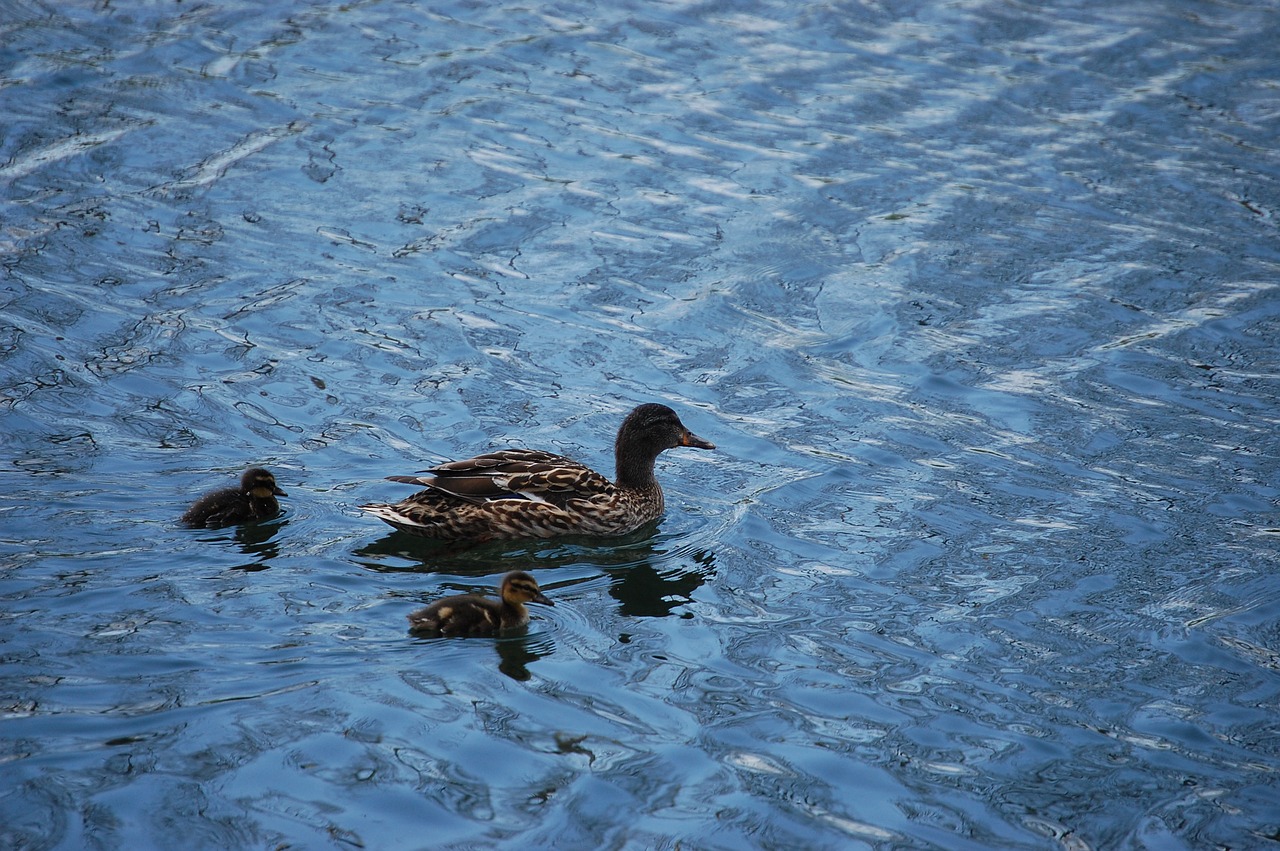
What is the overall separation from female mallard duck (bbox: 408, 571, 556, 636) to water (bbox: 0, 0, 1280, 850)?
86mm

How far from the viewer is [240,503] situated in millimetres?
7848

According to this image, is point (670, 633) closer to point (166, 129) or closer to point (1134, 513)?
point (1134, 513)

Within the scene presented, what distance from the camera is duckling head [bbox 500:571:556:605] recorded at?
728 cm

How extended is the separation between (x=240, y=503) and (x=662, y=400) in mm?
3350

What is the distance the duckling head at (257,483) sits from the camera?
7863 mm

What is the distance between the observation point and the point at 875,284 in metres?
12.0

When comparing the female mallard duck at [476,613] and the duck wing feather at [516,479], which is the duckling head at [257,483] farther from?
the female mallard duck at [476,613]

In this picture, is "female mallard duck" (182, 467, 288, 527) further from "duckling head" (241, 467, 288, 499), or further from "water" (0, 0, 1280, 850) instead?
"water" (0, 0, 1280, 850)

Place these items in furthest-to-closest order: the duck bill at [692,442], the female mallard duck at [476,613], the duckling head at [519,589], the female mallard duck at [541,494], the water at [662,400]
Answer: the duck bill at [692,442], the female mallard duck at [541,494], the duckling head at [519,589], the female mallard duck at [476,613], the water at [662,400]

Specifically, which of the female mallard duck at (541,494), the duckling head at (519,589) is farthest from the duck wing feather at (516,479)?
the duckling head at (519,589)

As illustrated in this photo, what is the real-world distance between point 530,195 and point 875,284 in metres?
3.48

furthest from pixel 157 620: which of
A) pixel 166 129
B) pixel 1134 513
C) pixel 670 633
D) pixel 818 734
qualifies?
pixel 166 129

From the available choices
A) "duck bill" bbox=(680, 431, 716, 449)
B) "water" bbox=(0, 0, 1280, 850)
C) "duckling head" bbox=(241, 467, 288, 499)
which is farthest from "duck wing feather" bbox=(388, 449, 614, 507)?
"duckling head" bbox=(241, 467, 288, 499)

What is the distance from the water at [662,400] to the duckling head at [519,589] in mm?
197
